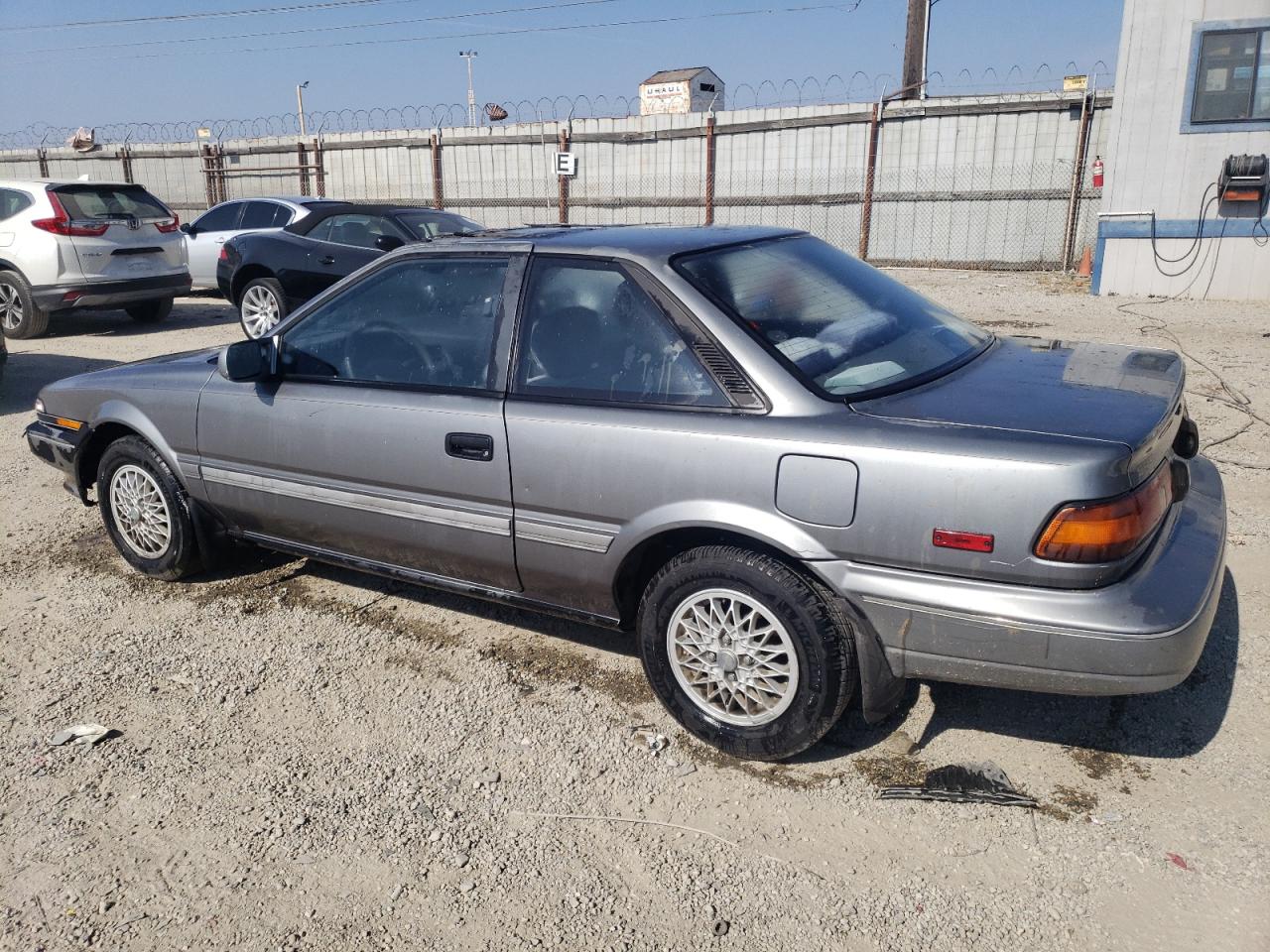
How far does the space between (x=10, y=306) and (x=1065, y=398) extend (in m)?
12.1

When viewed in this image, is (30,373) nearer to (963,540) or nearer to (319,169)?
(963,540)

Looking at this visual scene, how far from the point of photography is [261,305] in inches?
446

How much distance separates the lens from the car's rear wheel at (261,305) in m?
11.1

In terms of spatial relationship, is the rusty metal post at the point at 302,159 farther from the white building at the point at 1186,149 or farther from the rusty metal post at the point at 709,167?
the white building at the point at 1186,149

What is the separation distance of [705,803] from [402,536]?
155 cm

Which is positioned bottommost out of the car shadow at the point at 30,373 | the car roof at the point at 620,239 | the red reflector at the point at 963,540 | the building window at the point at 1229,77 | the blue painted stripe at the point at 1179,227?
the car shadow at the point at 30,373

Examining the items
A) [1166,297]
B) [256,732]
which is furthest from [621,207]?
[256,732]

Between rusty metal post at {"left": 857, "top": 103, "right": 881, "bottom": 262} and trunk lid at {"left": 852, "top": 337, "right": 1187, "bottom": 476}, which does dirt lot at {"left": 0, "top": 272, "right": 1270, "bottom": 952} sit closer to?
trunk lid at {"left": 852, "top": 337, "right": 1187, "bottom": 476}

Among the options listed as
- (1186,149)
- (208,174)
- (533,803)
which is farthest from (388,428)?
(208,174)

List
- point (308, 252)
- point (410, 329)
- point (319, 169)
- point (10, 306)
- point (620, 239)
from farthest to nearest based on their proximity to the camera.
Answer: point (319, 169)
point (10, 306)
point (308, 252)
point (410, 329)
point (620, 239)

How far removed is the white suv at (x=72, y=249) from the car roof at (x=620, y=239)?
361 inches

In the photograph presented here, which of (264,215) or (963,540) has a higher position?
(264,215)

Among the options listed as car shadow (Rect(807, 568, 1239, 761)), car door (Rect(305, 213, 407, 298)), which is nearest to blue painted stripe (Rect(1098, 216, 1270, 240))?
car door (Rect(305, 213, 407, 298))

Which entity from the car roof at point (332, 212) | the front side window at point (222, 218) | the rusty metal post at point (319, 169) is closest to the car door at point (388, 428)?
the car roof at point (332, 212)
